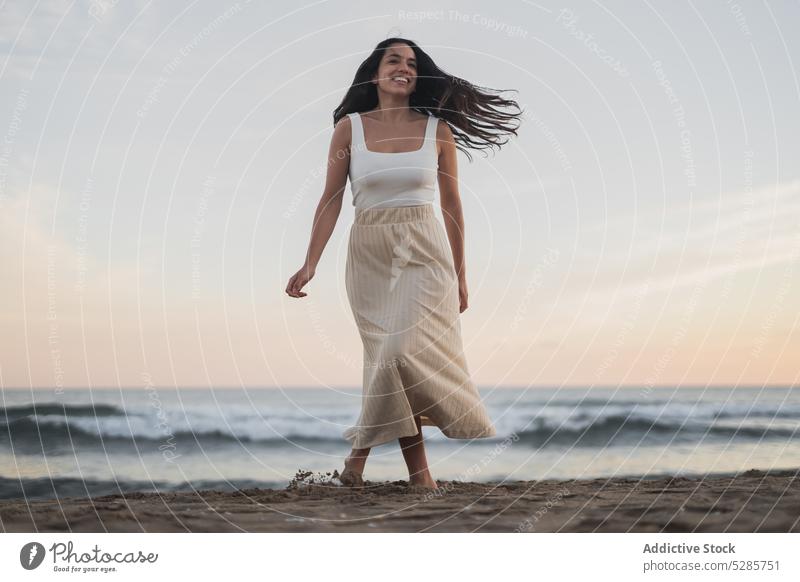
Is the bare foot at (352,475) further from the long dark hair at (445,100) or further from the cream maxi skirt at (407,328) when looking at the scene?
the long dark hair at (445,100)

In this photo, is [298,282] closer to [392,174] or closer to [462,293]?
[392,174]

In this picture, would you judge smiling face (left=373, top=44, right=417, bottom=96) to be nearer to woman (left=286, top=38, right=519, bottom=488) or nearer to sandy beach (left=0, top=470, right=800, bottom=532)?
woman (left=286, top=38, right=519, bottom=488)

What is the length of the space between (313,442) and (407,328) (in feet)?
30.0

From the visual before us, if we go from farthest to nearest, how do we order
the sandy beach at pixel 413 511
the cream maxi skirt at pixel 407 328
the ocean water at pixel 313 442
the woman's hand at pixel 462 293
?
the ocean water at pixel 313 442 < the woman's hand at pixel 462 293 < the cream maxi skirt at pixel 407 328 < the sandy beach at pixel 413 511

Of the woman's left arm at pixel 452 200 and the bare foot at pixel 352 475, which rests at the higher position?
the woman's left arm at pixel 452 200

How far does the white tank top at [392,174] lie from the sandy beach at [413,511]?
185 centimetres

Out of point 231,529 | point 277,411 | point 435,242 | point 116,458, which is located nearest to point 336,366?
point 116,458

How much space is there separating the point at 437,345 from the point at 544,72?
3.16m

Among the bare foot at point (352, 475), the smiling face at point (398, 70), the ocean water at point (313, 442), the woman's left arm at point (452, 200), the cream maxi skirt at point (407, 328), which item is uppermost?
the smiling face at point (398, 70)

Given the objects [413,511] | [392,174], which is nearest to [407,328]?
[392,174]

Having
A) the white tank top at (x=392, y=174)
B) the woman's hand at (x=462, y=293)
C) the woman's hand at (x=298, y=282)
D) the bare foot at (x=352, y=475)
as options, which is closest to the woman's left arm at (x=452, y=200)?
the woman's hand at (x=462, y=293)

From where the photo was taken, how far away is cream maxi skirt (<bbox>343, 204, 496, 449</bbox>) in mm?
6148

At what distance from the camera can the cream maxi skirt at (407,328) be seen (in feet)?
20.2

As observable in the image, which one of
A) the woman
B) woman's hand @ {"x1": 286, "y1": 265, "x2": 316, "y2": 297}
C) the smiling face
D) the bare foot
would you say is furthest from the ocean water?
the smiling face
